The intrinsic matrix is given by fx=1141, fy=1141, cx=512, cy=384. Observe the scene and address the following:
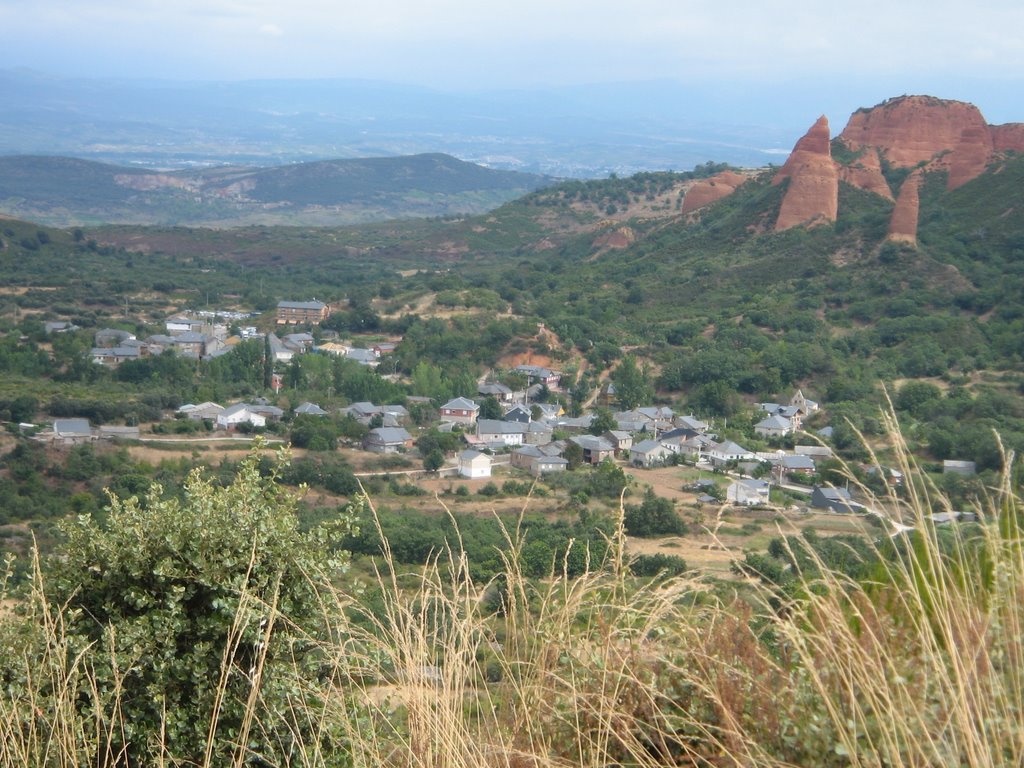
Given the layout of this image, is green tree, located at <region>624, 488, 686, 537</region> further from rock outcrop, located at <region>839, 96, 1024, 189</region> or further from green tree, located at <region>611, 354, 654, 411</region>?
rock outcrop, located at <region>839, 96, 1024, 189</region>

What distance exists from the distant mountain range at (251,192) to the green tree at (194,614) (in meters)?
91.4

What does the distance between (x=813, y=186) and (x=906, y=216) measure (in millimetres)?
5254

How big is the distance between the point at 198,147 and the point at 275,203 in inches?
3527

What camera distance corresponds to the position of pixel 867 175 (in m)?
41.8

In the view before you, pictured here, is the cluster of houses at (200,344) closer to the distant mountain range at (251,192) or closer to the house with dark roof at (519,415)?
the house with dark roof at (519,415)

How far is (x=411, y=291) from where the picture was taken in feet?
141

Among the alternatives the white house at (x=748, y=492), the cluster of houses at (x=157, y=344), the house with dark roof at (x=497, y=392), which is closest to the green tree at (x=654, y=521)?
the white house at (x=748, y=492)

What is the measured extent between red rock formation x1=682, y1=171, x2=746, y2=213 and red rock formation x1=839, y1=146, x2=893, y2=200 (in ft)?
30.7

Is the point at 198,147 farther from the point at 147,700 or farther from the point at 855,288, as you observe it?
the point at 147,700

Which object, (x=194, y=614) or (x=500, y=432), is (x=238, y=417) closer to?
(x=500, y=432)

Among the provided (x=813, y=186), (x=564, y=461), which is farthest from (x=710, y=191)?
(x=564, y=461)

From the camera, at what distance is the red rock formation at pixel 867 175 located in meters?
41.4

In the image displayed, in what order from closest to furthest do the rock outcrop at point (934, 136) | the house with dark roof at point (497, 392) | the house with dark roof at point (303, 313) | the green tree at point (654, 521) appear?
the green tree at point (654, 521), the house with dark roof at point (497, 392), the rock outcrop at point (934, 136), the house with dark roof at point (303, 313)

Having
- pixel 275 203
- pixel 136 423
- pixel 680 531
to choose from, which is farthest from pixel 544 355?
pixel 275 203
